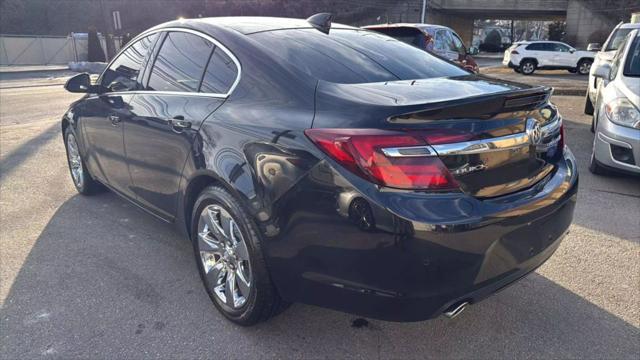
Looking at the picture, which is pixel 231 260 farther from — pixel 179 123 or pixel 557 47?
pixel 557 47

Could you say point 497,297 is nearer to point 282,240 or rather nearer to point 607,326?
point 607,326

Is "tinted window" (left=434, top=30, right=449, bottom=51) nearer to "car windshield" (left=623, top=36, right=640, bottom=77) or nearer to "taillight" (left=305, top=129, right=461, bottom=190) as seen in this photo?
"car windshield" (left=623, top=36, right=640, bottom=77)

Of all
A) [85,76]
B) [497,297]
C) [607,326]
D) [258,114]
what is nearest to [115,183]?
[85,76]

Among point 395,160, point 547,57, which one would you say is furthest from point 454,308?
point 547,57

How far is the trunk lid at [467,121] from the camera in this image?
2023 mm

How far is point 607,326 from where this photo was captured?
2.70 m

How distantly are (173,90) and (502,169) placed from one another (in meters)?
2.05

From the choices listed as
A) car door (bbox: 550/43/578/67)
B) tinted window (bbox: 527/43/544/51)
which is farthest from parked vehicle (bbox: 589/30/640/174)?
car door (bbox: 550/43/578/67)

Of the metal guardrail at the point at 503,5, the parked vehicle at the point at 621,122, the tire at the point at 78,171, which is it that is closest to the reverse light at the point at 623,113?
the parked vehicle at the point at 621,122

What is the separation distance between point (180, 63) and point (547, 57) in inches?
913

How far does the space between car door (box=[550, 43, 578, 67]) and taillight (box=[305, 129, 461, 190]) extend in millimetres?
23798

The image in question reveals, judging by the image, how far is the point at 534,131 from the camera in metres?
2.35

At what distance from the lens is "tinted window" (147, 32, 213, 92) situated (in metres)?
2.97

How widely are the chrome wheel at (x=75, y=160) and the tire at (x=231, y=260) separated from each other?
7.98 ft
